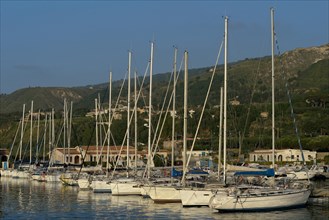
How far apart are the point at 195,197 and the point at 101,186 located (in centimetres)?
1781

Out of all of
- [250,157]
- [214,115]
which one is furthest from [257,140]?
[214,115]

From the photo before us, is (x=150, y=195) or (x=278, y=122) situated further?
(x=278, y=122)

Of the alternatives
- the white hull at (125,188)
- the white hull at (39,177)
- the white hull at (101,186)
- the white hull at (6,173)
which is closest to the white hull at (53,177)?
the white hull at (39,177)

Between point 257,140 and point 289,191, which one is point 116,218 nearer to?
point 289,191

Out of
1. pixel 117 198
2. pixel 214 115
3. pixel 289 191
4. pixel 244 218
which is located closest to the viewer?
pixel 244 218

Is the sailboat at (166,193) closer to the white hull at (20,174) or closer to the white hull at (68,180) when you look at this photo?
the white hull at (68,180)

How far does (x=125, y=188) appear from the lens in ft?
167

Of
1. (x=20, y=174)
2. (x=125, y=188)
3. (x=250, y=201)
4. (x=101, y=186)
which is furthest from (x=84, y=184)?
(x=20, y=174)

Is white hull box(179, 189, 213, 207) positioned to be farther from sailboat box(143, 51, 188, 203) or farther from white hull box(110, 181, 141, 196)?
white hull box(110, 181, 141, 196)

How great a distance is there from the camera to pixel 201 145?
137 meters

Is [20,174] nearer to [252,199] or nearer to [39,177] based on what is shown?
[39,177]

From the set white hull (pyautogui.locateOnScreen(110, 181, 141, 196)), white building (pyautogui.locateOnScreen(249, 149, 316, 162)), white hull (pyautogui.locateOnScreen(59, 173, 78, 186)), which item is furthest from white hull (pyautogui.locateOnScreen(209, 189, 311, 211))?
white building (pyautogui.locateOnScreen(249, 149, 316, 162))

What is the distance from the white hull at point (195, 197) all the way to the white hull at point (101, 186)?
1615 cm

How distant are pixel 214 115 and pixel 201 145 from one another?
2589cm
